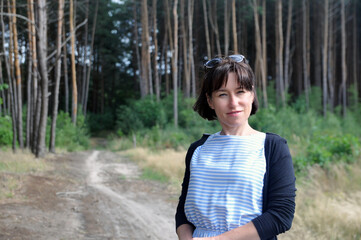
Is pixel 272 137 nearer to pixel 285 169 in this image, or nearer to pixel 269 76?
pixel 285 169

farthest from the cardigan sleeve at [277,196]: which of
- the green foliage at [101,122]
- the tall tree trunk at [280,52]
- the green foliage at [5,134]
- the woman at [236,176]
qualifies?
the green foliage at [101,122]

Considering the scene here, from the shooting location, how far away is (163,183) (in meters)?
8.76

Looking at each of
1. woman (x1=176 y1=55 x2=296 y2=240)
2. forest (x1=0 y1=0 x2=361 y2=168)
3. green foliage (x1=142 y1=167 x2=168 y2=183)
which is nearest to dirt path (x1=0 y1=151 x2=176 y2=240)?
green foliage (x1=142 y1=167 x2=168 y2=183)

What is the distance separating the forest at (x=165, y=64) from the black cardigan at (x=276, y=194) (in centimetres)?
866

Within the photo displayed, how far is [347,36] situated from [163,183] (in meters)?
27.0

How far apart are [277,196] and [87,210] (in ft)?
16.9

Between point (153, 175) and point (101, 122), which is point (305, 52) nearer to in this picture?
point (153, 175)

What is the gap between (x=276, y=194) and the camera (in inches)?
52.2

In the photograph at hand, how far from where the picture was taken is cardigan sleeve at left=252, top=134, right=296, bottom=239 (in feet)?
4.32

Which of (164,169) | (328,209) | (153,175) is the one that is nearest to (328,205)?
(328,209)

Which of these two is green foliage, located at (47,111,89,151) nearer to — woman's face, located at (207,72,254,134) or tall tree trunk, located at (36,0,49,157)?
tall tree trunk, located at (36,0,49,157)

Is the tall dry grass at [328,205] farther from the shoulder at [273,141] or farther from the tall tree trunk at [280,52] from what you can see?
the tall tree trunk at [280,52]

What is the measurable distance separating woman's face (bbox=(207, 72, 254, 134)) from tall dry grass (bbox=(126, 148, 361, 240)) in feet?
4.51

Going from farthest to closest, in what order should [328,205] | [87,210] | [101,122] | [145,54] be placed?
1. [101,122]
2. [145,54]
3. [87,210]
4. [328,205]
